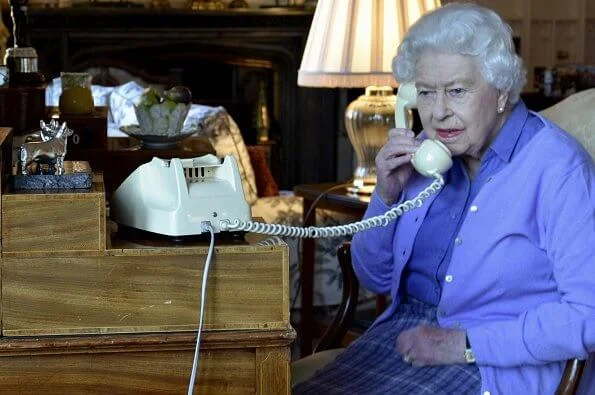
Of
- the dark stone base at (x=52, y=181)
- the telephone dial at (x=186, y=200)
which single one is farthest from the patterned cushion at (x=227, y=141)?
the dark stone base at (x=52, y=181)

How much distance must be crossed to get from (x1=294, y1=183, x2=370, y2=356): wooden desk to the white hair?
117cm

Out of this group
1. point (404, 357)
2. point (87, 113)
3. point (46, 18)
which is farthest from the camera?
point (46, 18)

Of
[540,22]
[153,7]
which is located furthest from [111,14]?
[540,22]

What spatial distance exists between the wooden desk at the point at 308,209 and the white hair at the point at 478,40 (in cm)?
117

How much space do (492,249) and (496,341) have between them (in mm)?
156

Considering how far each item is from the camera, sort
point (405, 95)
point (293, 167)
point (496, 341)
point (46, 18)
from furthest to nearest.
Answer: point (293, 167), point (46, 18), point (405, 95), point (496, 341)

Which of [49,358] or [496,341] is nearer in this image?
[49,358]

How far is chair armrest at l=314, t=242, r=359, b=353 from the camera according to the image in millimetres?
2314

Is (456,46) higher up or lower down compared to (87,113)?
higher up

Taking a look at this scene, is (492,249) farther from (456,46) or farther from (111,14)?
(111,14)

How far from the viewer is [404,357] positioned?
200 centimetres

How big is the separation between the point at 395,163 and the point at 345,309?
1.30ft

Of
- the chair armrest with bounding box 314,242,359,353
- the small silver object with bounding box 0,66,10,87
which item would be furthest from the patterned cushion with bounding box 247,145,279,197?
the small silver object with bounding box 0,66,10,87

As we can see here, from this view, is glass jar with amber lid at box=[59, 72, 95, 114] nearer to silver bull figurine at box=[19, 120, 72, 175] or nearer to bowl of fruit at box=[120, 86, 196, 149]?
bowl of fruit at box=[120, 86, 196, 149]
